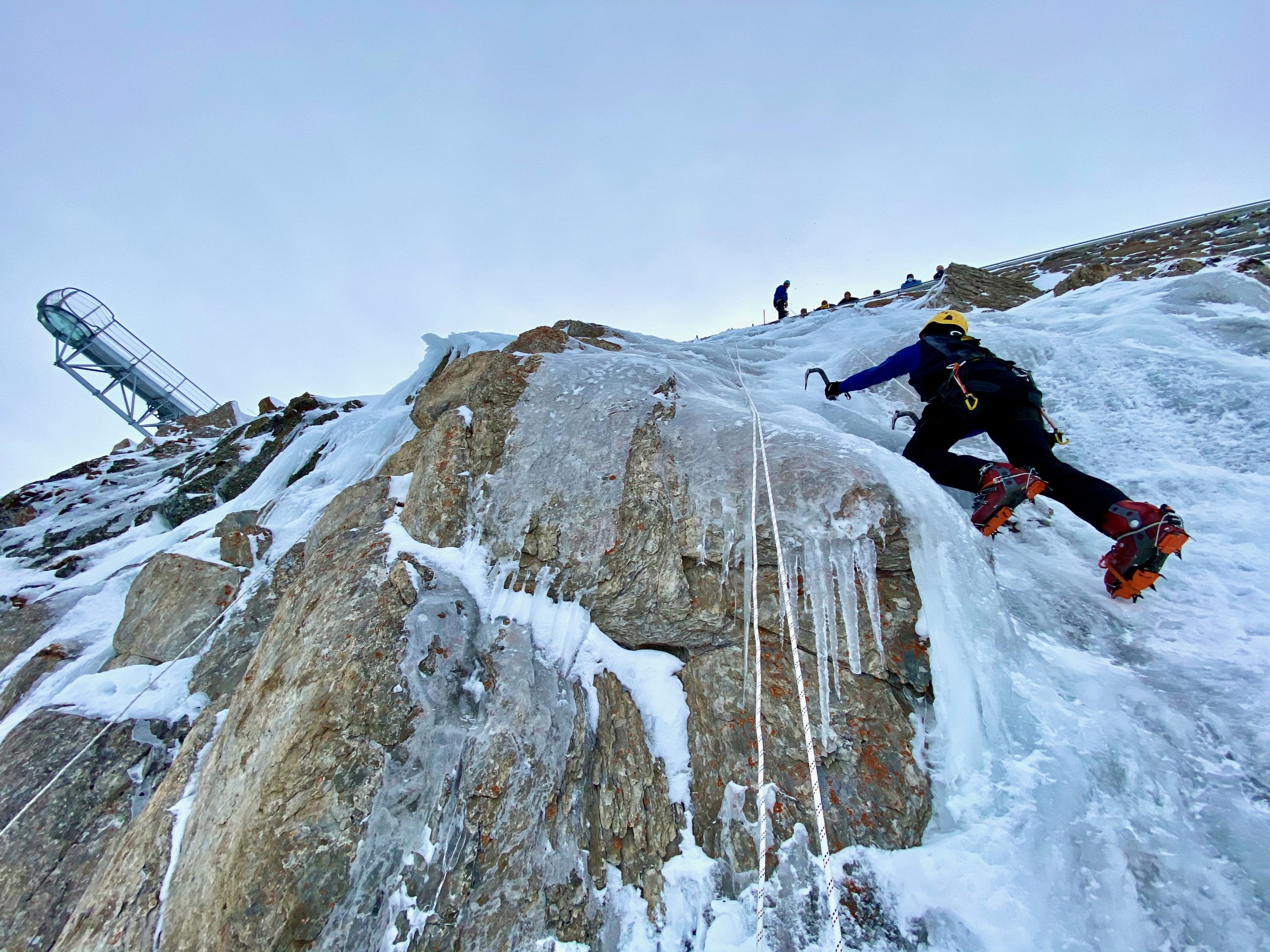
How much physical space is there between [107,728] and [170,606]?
1.29 meters

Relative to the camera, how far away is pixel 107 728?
402 cm

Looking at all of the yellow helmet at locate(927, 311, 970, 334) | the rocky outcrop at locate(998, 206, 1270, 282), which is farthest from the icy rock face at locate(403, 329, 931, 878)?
the rocky outcrop at locate(998, 206, 1270, 282)

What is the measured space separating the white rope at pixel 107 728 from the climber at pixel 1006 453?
656 centimetres

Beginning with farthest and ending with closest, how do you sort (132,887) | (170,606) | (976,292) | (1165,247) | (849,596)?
(1165,247) → (976,292) → (170,606) → (849,596) → (132,887)

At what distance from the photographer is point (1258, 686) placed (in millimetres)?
2156

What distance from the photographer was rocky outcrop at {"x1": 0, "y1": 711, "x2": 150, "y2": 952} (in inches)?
127

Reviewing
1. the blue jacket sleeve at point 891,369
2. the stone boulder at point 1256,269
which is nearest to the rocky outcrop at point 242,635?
the blue jacket sleeve at point 891,369

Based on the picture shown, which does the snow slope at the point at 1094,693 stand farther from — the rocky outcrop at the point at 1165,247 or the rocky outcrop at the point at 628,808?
the rocky outcrop at the point at 1165,247

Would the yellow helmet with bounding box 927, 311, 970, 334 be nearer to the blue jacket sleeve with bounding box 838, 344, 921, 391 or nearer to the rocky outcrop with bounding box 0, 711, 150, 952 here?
the blue jacket sleeve with bounding box 838, 344, 921, 391

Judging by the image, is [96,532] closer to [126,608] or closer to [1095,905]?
[126,608]

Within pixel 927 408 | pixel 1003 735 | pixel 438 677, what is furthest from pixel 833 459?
pixel 438 677

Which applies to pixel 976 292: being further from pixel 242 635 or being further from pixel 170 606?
pixel 170 606

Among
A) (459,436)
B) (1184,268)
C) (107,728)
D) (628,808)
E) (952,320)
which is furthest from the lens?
(1184,268)

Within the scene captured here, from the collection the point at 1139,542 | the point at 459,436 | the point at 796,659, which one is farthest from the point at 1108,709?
the point at 459,436
